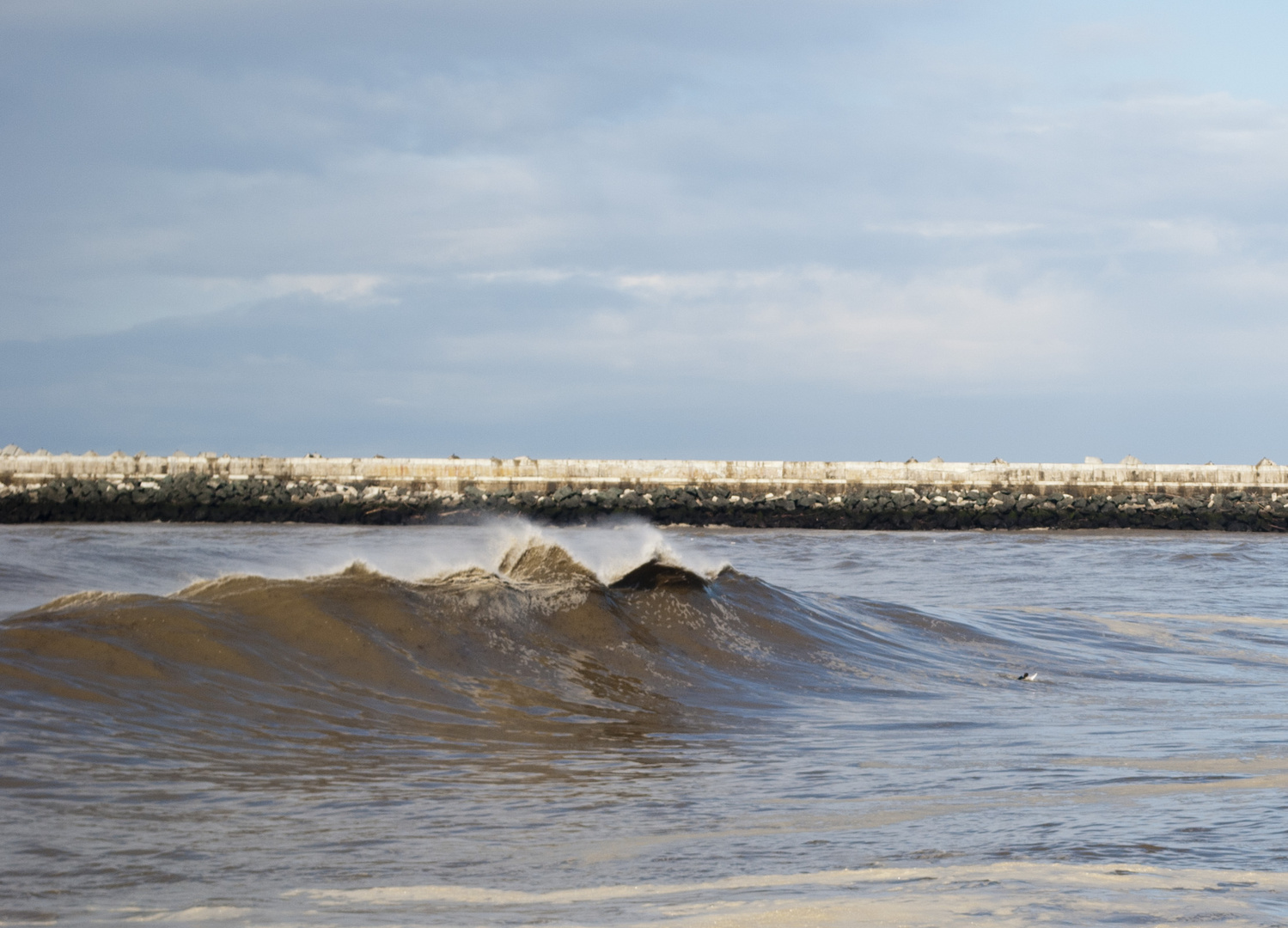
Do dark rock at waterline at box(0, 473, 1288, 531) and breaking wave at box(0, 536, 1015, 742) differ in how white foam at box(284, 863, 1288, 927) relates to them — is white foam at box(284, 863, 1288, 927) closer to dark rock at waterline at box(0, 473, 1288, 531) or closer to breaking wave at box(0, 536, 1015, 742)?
breaking wave at box(0, 536, 1015, 742)

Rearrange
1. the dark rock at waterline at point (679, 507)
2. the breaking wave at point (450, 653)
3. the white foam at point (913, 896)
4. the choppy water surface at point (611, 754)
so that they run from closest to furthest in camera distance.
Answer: the white foam at point (913, 896)
the choppy water surface at point (611, 754)
the breaking wave at point (450, 653)
the dark rock at waterline at point (679, 507)

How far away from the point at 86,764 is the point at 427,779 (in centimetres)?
89

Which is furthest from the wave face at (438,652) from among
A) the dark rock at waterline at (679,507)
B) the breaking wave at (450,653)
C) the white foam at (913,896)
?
the dark rock at waterline at (679,507)

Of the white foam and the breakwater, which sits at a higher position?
the breakwater

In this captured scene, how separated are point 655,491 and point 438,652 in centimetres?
1662

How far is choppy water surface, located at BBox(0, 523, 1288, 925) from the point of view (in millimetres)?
2307

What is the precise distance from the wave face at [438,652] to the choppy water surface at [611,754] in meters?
0.02

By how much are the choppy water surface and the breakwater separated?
1291 cm

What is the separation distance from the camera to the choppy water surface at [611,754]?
7.57ft

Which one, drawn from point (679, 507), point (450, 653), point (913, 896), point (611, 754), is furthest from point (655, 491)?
point (913, 896)

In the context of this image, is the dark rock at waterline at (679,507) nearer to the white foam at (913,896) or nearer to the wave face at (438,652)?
the wave face at (438,652)

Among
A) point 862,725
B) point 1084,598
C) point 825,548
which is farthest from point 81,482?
point 862,725

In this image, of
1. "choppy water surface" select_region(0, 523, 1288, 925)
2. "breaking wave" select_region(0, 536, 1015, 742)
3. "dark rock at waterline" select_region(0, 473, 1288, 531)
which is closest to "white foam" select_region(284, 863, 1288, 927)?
"choppy water surface" select_region(0, 523, 1288, 925)

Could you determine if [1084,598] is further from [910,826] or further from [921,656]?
[910,826]
